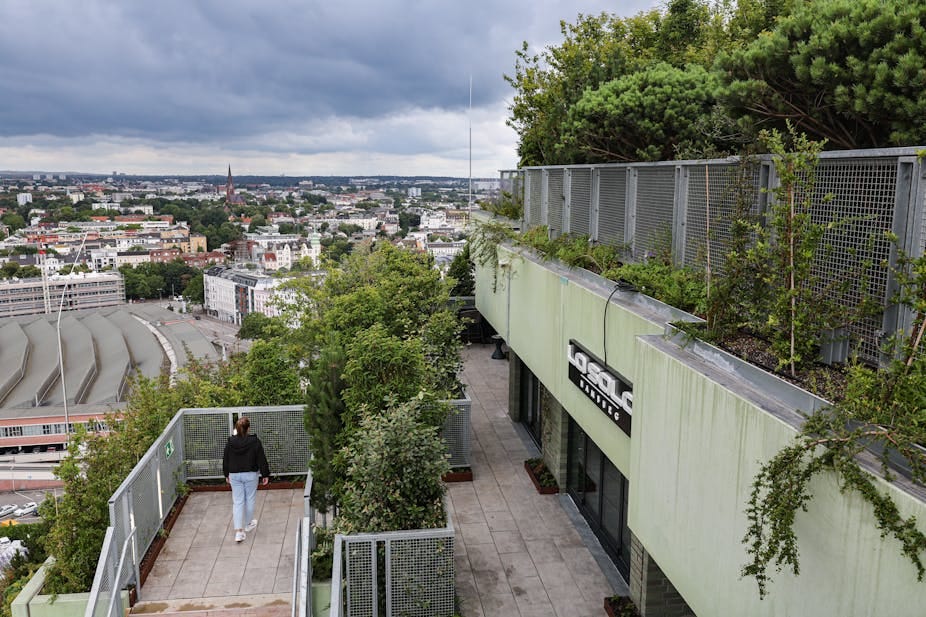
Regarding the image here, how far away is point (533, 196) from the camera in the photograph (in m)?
14.4

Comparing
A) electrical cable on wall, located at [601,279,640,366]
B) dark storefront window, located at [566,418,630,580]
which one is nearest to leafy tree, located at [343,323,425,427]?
electrical cable on wall, located at [601,279,640,366]

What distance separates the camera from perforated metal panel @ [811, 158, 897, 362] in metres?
4.82

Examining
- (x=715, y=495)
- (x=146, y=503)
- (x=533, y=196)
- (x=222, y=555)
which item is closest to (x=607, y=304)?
(x=715, y=495)

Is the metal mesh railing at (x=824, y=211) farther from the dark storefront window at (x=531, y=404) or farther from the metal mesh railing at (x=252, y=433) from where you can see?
the metal mesh railing at (x=252, y=433)

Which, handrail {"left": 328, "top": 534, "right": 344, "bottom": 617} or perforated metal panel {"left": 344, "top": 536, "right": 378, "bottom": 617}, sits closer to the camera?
handrail {"left": 328, "top": 534, "right": 344, "bottom": 617}

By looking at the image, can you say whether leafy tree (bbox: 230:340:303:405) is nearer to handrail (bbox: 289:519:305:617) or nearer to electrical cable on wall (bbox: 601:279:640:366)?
handrail (bbox: 289:519:305:617)

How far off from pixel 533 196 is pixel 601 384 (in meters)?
6.83

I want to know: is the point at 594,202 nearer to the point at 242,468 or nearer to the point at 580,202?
the point at 580,202

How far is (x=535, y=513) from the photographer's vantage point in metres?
11.7

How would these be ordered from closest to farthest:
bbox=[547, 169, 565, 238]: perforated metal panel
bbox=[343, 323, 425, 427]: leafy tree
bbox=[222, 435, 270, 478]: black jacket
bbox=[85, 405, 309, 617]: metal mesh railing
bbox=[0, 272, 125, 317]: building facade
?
bbox=[85, 405, 309, 617]: metal mesh railing, bbox=[222, 435, 270, 478]: black jacket, bbox=[343, 323, 425, 427]: leafy tree, bbox=[547, 169, 565, 238]: perforated metal panel, bbox=[0, 272, 125, 317]: building facade

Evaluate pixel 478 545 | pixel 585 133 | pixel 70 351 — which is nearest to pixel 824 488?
pixel 478 545

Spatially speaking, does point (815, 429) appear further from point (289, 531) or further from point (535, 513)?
point (535, 513)

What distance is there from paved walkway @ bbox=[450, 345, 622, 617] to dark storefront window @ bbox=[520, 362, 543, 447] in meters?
0.42

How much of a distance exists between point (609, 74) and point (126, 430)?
12.0 meters
